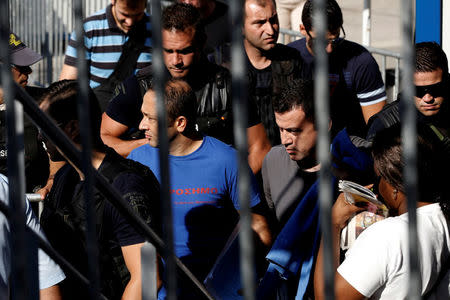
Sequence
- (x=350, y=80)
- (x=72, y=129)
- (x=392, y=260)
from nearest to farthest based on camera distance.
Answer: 1. (x=392, y=260)
2. (x=72, y=129)
3. (x=350, y=80)

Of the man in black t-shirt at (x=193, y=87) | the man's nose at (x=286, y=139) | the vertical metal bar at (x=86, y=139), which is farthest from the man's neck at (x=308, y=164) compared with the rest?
the vertical metal bar at (x=86, y=139)

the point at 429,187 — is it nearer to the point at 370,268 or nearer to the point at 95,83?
the point at 370,268

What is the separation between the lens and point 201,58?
13.2 feet

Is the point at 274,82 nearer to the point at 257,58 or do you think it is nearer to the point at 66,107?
the point at 257,58

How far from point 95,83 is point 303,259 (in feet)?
7.91

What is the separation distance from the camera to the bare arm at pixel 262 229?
10.9 feet

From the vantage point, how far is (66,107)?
3.09 m

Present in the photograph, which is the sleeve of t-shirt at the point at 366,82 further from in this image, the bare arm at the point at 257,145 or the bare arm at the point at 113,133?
the bare arm at the point at 113,133

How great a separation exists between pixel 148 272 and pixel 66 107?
1.70m

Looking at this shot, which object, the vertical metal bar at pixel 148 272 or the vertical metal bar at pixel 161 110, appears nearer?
the vertical metal bar at pixel 161 110

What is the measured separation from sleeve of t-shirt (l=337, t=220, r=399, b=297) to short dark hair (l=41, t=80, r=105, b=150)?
1244 millimetres

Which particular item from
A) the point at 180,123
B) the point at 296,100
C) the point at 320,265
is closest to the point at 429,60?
the point at 296,100

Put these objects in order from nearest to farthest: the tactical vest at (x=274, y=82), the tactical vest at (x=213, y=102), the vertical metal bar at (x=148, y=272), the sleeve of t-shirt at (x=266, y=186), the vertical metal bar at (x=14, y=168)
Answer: the vertical metal bar at (x=14, y=168)
the vertical metal bar at (x=148, y=272)
the sleeve of t-shirt at (x=266, y=186)
the tactical vest at (x=213, y=102)
the tactical vest at (x=274, y=82)

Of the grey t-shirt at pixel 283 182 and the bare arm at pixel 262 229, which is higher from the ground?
the grey t-shirt at pixel 283 182
